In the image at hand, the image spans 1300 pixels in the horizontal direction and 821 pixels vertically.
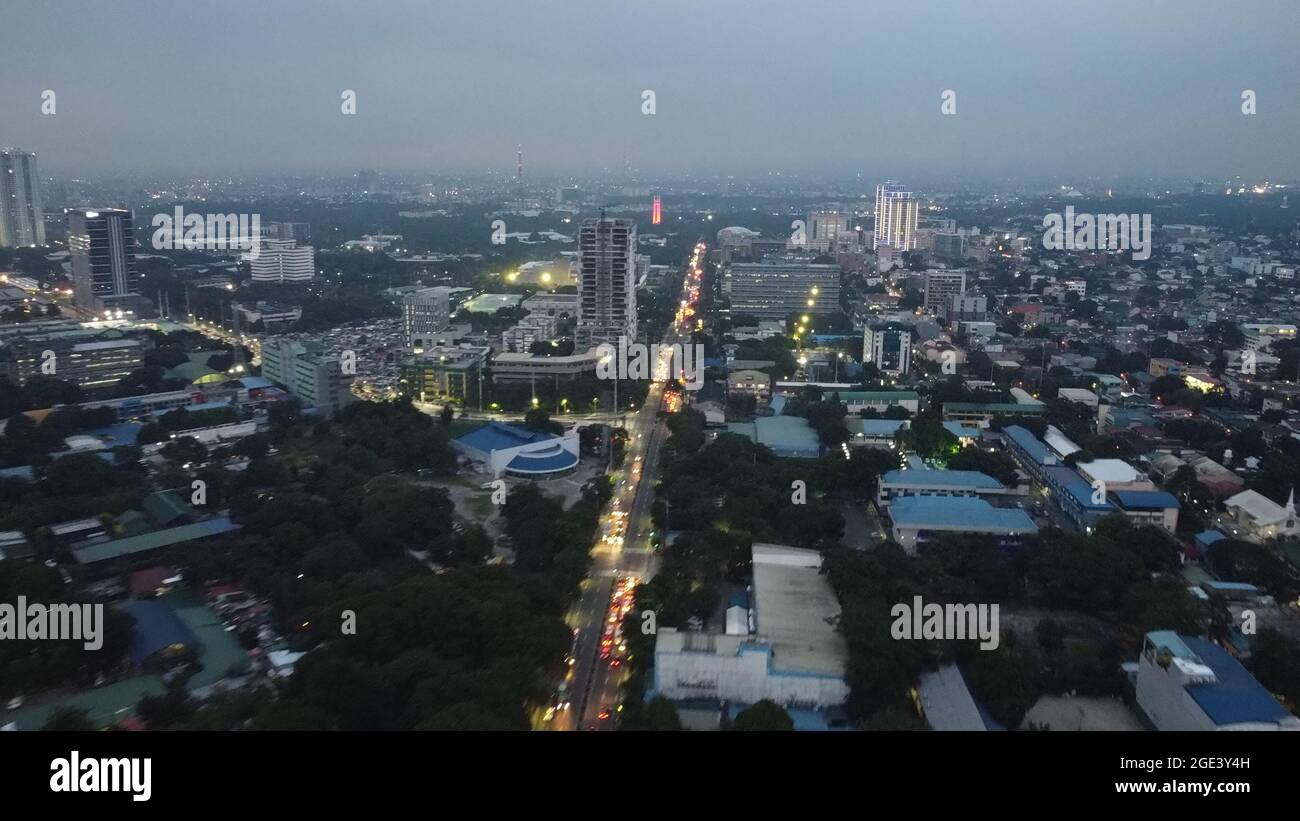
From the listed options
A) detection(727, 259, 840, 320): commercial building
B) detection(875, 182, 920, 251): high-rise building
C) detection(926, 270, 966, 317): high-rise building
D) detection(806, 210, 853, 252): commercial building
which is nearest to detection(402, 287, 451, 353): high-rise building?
detection(727, 259, 840, 320): commercial building

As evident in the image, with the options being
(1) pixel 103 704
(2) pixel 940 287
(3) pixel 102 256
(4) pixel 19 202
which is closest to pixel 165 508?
(1) pixel 103 704

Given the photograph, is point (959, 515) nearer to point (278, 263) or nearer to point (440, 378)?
point (440, 378)

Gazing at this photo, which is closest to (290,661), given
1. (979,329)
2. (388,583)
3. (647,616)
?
(388,583)

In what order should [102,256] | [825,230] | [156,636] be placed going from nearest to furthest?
[156,636], [102,256], [825,230]

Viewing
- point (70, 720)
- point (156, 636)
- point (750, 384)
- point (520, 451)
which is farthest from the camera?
point (750, 384)

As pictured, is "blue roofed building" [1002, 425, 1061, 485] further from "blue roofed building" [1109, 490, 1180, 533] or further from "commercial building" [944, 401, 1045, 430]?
"blue roofed building" [1109, 490, 1180, 533]

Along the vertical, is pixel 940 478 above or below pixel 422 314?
below

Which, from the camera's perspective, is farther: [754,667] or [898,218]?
[898,218]
